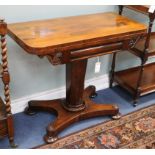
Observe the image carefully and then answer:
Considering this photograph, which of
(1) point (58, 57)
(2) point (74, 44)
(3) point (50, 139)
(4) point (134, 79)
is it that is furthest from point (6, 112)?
(4) point (134, 79)

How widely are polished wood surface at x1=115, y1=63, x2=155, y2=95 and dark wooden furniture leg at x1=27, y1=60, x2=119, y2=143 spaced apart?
348 millimetres

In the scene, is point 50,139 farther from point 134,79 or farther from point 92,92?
point 134,79

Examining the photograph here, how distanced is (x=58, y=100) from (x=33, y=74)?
0.29m

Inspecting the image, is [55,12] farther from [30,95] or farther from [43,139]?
[43,139]

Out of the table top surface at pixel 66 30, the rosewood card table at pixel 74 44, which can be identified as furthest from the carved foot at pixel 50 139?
the table top surface at pixel 66 30

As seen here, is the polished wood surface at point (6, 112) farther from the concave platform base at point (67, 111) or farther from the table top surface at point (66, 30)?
the concave platform base at point (67, 111)

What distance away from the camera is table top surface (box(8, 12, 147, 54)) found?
144cm

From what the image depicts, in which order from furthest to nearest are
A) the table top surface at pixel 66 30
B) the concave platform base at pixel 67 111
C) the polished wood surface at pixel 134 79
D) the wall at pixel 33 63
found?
the polished wood surface at pixel 134 79, the concave platform base at pixel 67 111, the wall at pixel 33 63, the table top surface at pixel 66 30

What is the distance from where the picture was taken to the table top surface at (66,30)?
1.44 metres

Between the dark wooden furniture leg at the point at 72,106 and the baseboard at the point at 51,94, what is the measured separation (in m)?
0.07

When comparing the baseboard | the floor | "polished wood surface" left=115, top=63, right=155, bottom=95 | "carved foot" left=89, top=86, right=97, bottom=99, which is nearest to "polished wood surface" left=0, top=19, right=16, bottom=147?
the floor

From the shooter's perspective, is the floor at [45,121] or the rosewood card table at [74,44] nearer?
the rosewood card table at [74,44]

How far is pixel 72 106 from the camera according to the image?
2004 millimetres

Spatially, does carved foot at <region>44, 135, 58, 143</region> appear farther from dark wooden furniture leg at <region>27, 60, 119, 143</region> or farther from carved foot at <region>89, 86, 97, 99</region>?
carved foot at <region>89, 86, 97, 99</region>
